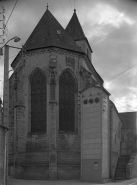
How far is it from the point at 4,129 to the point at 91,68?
1945 centimetres

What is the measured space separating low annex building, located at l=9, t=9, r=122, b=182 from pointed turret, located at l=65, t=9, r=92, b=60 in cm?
573

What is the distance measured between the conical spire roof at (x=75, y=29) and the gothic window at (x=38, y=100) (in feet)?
32.6

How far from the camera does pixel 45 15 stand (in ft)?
119

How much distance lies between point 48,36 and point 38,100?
244 inches

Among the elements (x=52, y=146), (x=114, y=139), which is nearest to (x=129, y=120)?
(x=114, y=139)

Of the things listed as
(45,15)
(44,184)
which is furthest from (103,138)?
(45,15)

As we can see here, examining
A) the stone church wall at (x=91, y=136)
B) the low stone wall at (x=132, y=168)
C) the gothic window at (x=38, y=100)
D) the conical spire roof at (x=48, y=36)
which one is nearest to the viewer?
the stone church wall at (x=91, y=136)

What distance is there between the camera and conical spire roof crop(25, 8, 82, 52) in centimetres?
3306

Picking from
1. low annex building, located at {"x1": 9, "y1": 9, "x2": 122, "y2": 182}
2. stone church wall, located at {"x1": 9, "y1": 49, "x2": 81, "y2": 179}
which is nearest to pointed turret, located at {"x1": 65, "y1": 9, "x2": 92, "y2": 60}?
low annex building, located at {"x1": 9, "y1": 9, "x2": 122, "y2": 182}

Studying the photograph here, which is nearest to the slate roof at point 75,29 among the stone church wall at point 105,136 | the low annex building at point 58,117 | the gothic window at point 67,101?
the low annex building at point 58,117

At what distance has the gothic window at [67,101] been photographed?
32125 mm

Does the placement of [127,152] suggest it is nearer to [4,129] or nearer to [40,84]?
[40,84]

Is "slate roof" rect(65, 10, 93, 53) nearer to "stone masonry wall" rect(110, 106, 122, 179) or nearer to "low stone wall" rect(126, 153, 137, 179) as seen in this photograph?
"stone masonry wall" rect(110, 106, 122, 179)

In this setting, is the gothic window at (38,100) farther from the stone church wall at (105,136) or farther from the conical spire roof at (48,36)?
the stone church wall at (105,136)
